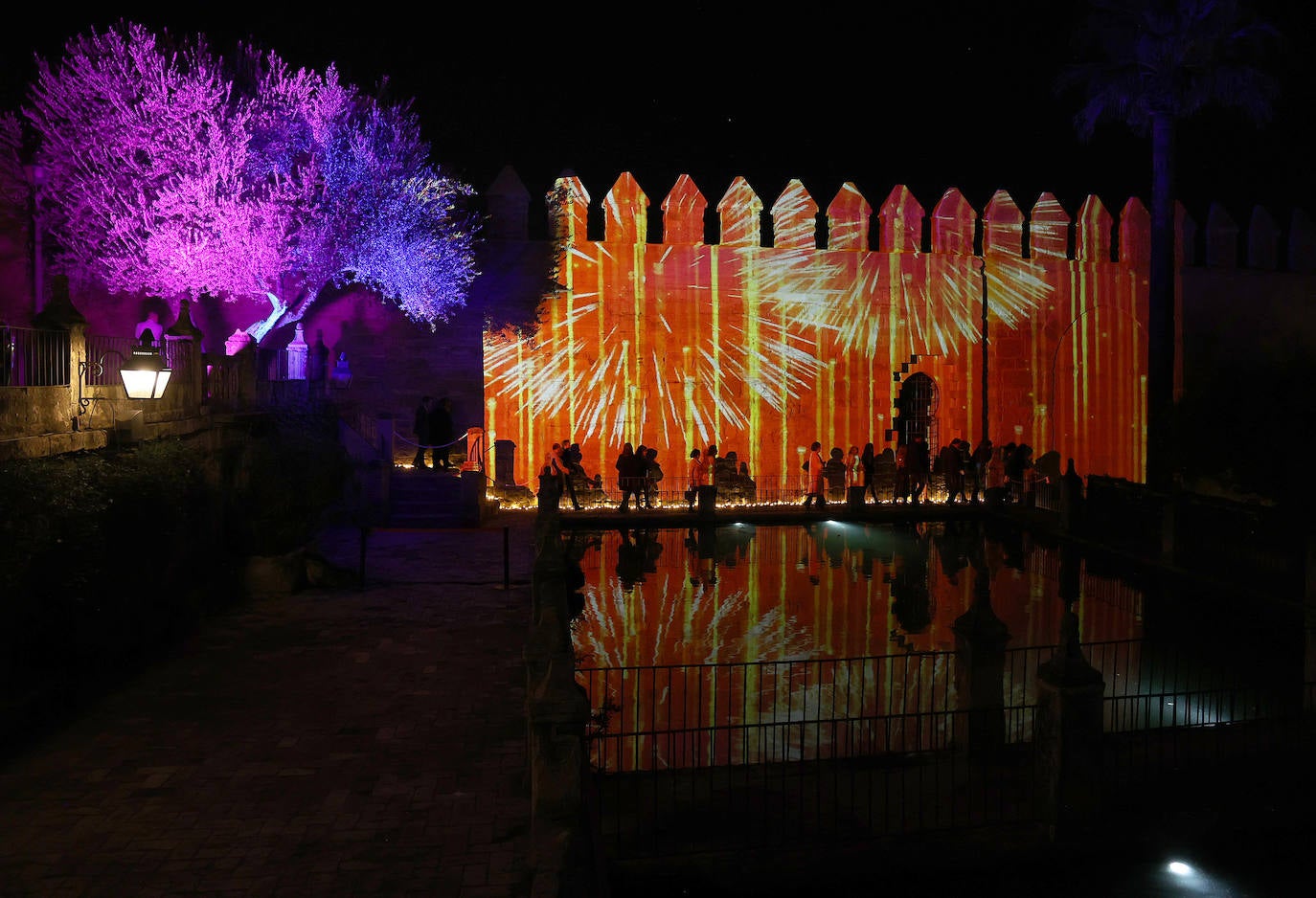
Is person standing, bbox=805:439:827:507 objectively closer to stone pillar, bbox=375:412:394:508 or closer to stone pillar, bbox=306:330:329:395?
stone pillar, bbox=375:412:394:508

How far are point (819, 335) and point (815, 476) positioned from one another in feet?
9.43

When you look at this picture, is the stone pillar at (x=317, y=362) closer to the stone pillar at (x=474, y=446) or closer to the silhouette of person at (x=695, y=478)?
the stone pillar at (x=474, y=446)

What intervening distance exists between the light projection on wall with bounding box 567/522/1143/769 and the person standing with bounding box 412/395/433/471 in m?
3.20

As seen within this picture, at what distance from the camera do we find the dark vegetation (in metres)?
7.05

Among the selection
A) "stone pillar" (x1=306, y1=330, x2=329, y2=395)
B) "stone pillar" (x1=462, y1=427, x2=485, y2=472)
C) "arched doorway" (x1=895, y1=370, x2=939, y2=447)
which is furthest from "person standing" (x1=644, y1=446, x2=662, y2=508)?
"stone pillar" (x1=306, y1=330, x2=329, y2=395)

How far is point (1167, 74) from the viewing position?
1698 cm

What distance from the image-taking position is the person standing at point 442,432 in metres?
17.4

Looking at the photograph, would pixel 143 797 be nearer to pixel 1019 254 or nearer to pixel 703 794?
pixel 703 794

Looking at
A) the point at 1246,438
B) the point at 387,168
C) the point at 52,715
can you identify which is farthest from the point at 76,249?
the point at 1246,438

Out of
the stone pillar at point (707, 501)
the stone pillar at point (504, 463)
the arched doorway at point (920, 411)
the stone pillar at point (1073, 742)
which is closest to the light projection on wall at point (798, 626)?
the stone pillar at point (707, 501)

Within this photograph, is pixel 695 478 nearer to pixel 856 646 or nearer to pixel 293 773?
pixel 856 646

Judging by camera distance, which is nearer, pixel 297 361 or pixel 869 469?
pixel 297 361

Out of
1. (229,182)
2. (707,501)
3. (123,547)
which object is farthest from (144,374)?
(707,501)

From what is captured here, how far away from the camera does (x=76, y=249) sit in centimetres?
1605
